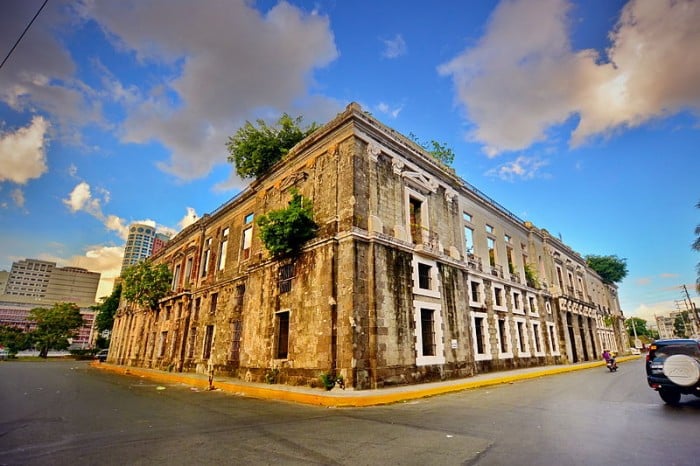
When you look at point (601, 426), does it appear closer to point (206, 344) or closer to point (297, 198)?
point (297, 198)

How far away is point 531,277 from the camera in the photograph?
76.8ft

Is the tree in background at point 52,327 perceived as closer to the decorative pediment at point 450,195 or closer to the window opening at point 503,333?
the decorative pediment at point 450,195

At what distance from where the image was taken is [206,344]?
65.1 feet

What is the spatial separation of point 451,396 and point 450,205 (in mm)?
10123

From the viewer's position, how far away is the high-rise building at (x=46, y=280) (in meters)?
132

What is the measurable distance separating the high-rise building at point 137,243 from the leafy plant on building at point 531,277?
153265 millimetres

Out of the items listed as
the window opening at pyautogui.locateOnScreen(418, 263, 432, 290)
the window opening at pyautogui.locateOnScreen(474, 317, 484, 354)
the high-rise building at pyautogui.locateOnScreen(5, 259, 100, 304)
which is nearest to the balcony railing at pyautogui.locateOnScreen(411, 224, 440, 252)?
the window opening at pyautogui.locateOnScreen(418, 263, 432, 290)

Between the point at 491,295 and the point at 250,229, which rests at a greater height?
the point at 250,229

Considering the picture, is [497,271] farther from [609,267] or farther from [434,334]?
[609,267]

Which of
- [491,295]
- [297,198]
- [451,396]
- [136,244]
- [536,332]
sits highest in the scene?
Answer: [136,244]

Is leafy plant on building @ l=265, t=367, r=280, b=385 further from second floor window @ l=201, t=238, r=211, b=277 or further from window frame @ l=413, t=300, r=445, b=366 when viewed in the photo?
second floor window @ l=201, t=238, r=211, b=277

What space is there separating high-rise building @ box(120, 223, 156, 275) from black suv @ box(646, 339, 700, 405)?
534 ft

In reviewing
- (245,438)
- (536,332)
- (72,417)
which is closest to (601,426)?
(245,438)

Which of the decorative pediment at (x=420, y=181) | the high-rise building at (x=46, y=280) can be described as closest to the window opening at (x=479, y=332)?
the decorative pediment at (x=420, y=181)
